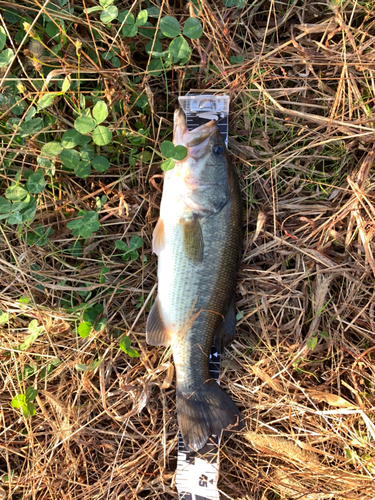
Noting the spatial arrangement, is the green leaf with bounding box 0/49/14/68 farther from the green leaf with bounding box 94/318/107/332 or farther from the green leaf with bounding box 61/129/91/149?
the green leaf with bounding box 94/318/107/332

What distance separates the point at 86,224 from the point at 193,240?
79cm

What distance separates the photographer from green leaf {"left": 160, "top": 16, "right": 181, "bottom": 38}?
2.30m

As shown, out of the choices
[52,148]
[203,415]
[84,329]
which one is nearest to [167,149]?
[52,148]

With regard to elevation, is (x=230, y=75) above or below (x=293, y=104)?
above

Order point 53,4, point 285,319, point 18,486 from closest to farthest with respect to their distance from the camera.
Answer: point 53,4 < point 18,486 < point 285,319

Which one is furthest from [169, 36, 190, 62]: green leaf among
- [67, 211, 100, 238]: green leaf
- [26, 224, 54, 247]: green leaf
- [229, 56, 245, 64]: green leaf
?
[26, 224, 54, 247]: green leaf

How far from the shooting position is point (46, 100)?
2295mm

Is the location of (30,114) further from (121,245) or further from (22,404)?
(22,404)

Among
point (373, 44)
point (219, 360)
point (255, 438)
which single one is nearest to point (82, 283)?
point (219, 360)

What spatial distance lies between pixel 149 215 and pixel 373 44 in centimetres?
214

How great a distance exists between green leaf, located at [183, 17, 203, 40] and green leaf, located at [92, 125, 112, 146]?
898mm

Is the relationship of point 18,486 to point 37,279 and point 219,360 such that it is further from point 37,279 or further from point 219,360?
point 219,360

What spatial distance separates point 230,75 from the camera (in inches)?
102

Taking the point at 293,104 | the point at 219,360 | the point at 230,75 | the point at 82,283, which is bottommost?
the point at 219,360
